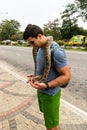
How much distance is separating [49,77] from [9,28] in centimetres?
11612

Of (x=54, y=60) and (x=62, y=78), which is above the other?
(x=54, y=60)

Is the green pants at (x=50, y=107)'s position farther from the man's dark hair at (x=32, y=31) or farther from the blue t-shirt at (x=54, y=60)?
the man's dark hair at (x=32, y=31)

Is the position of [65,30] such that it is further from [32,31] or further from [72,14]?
[32,31]

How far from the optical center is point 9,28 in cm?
11775

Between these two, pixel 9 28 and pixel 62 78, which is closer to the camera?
pixel 62 78

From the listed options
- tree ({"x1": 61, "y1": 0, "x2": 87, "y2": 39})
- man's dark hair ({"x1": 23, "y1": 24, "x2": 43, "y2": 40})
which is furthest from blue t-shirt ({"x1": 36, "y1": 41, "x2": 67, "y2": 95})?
tree ({"x1": 61, "y1": 0, "x2": 87, "y2": 39})

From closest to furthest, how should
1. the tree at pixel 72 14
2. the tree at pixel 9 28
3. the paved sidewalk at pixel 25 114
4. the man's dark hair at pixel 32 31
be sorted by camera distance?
the man's dark hair at pixel 32 31 → the paved sidewalk at pixel 25 114 → the tree at pixel 72 14 → the tree at pixel 9 28

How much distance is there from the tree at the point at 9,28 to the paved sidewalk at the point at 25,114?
364ft

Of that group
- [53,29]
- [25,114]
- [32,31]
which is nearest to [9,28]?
[53,29]

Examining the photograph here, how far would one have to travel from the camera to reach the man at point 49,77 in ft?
11.2

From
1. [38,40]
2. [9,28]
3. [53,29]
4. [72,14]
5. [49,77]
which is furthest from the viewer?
[9,28]

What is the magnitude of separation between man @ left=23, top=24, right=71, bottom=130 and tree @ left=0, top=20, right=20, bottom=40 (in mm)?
115438

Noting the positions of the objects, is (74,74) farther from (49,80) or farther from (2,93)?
(49,80)

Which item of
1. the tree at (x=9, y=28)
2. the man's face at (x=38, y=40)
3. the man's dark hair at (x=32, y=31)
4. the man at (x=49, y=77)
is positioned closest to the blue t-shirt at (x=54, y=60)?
the man at (x=49, y=77)
